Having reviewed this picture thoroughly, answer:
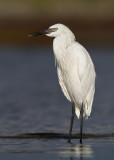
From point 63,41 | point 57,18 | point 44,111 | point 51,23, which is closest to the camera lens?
point 63,41

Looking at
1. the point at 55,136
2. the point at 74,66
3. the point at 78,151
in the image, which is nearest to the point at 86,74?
the point at 74,66

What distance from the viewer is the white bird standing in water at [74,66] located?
28.6 ft

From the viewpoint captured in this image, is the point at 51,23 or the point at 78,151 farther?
the point at 51,23

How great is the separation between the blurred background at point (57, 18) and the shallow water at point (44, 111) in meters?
5.67

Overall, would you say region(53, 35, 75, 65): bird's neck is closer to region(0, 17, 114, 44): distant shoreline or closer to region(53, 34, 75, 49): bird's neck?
region(53, 34, 75, 49): bird's neck

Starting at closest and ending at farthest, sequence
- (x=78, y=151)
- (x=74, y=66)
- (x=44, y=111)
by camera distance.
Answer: (x=78, y=151) < (x=74, y=66) < (x=44, y=111)

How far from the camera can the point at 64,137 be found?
29.7 feet

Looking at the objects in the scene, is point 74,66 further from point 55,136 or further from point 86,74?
point 55,136

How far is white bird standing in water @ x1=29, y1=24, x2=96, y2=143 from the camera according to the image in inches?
343

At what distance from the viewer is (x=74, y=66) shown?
8883mm

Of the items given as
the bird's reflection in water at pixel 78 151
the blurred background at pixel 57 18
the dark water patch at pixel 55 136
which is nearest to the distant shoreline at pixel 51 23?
the blurred background at pixel 57 18

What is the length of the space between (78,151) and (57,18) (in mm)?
22743

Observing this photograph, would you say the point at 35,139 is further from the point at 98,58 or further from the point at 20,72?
the point at 98,58

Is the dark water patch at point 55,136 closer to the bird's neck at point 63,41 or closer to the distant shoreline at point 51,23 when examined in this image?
the bird's neck at point 63,41
